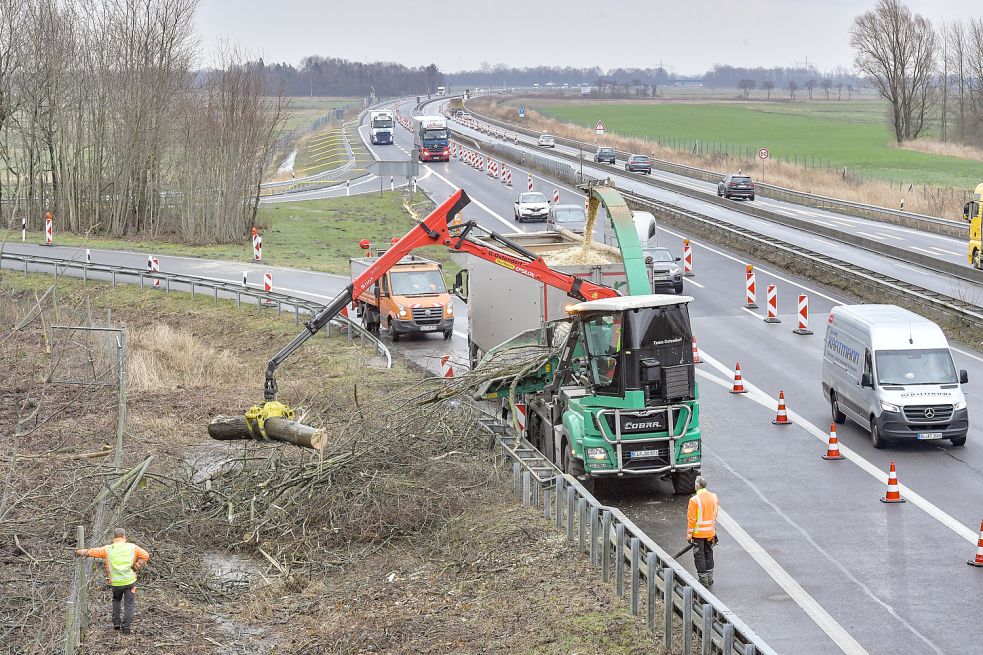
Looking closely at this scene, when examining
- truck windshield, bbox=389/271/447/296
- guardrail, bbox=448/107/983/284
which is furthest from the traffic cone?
guardrail, bbox=448/107/983/284

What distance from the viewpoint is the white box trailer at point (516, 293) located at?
21.6 metres

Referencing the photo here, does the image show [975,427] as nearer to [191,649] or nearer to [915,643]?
[915,643]

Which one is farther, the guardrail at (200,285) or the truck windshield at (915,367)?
the guardrail at (200,285)

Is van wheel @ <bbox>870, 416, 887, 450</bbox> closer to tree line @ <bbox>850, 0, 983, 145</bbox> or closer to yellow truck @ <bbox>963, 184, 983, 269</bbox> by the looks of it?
yellow truck @ <bbox>963, 184, 983, 269</bbox>

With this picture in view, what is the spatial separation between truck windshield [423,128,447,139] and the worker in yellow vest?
74789 mm

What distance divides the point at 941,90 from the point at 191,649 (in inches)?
4637

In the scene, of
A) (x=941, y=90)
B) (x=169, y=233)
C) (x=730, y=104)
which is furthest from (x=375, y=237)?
(x=730, y=104)

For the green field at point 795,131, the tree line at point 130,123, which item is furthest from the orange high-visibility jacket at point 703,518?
the green field at point 795,131

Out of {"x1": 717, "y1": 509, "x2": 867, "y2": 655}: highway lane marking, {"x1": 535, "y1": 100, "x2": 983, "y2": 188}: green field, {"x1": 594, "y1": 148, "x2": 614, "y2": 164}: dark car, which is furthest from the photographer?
{"x1": 535, "y1": 100, "x2": 983, "y2": 188}: green field

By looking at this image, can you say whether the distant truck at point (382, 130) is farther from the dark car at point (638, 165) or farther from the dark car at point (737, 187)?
the dark car at point (737, 187)

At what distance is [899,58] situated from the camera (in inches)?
4245

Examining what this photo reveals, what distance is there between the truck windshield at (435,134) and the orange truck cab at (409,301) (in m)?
53.1

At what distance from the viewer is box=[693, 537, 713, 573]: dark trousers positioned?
13969 mm

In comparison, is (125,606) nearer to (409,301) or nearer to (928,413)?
(928,413)
